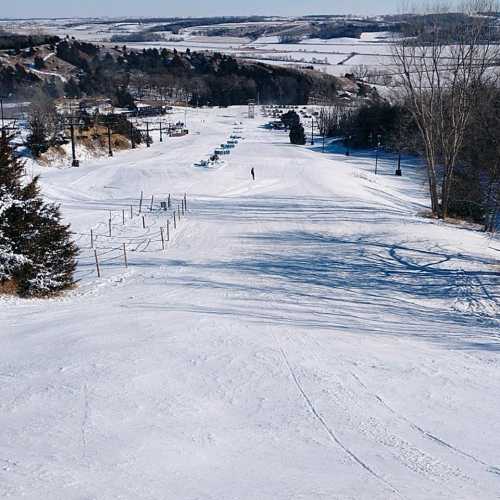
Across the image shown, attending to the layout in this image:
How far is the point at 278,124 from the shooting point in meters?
105

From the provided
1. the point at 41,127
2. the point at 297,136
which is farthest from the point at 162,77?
the point at 41,127

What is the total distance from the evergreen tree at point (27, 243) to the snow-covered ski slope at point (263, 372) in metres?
0.69

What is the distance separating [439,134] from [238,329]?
2178cm

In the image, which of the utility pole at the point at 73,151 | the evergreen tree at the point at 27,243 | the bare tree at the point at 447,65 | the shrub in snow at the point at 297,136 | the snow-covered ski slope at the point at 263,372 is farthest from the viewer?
the shrub in snow at the point at 297,136

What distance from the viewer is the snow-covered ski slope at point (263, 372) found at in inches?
300

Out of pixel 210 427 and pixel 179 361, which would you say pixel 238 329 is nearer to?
pixel 179 361

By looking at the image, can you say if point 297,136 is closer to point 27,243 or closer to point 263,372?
point 27,243

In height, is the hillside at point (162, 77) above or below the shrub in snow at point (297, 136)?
above

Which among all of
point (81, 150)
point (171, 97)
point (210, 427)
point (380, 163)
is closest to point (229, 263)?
point (210, 427)

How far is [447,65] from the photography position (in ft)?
100

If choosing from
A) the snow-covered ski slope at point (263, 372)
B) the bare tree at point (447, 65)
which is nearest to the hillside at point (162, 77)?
the bare tree at point (447, 65)

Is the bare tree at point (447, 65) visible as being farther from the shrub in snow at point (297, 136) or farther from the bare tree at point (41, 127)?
the shrub in snow at point (297, 136)

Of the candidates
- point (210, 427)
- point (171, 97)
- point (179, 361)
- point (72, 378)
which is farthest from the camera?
point (171, 97)

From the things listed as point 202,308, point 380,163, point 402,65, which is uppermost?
point 402,65
